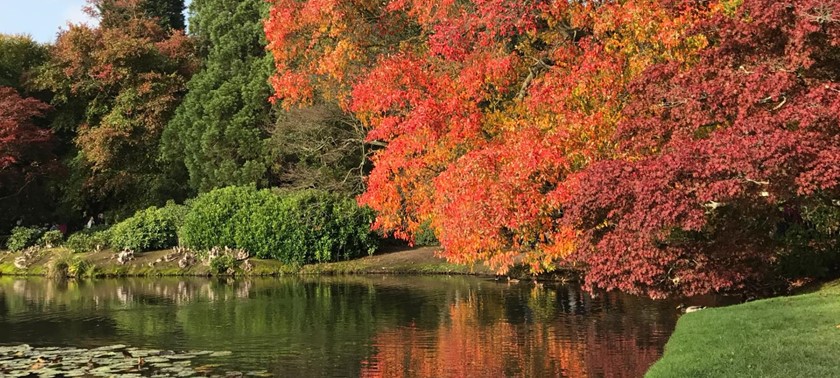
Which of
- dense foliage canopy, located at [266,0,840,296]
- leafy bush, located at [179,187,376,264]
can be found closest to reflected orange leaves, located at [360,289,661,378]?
dense foliage canopy, located at [266,0,840,296]

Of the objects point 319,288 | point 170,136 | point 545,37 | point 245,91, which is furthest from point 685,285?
point 170,136

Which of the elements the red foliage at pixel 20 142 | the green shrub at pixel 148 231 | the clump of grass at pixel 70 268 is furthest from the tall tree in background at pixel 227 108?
the red foliage at pixel 20 142

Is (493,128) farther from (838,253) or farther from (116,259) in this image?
(116,259)

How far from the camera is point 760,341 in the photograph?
10.1 meters

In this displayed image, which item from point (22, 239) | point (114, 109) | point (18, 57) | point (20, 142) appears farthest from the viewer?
point (18, 57)

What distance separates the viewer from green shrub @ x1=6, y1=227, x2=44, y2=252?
105 feet

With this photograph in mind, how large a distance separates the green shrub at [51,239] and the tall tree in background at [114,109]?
8.92 feet

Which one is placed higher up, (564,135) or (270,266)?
(564,135)

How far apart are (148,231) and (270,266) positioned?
16.6 feet

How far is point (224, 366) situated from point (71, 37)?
27401mm

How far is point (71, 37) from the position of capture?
34562 millimetres

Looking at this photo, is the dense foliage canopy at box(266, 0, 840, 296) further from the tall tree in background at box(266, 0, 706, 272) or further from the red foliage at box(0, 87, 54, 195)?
the red foliage at box(0, 87, 54, 195)

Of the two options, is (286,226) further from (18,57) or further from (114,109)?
(18,57)

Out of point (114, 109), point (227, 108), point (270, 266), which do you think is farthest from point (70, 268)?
point (114, 109)
